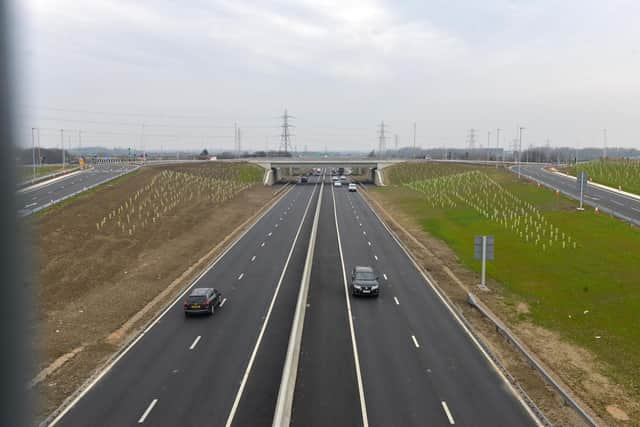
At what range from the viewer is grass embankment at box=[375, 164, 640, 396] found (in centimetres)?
2416

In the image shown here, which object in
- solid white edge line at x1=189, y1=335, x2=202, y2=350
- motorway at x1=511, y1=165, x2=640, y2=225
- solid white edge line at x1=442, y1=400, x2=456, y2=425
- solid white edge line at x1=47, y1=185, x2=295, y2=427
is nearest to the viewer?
solid white edge line at x1=442, y1=400, x2=456, y2=425

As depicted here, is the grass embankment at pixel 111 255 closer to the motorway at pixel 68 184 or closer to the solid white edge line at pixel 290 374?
the motorway at pixel 68 184

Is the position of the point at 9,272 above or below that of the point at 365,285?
above

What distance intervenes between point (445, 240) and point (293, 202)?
118ft

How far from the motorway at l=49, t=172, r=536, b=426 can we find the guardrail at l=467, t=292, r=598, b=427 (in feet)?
5.16

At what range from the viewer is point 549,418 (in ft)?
53.2

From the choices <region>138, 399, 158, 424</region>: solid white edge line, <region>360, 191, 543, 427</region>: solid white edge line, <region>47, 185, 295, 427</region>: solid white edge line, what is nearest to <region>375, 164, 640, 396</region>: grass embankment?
<region>360, 191, 543, 427</region>: solid white edge line

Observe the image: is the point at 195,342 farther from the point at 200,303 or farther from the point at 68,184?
the point at 68,184

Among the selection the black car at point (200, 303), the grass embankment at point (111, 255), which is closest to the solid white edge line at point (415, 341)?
the black car at point (200, 303)

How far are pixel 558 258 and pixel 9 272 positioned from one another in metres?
40.6

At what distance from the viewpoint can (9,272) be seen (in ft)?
6.91

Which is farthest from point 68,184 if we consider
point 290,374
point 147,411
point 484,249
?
point 290,374

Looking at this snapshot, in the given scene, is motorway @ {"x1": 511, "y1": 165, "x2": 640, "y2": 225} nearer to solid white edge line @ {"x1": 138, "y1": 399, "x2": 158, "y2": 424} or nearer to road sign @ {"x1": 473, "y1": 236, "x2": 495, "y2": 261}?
road sign @ {"x1": 473, "y1": 236, "x2": 495, "y2": 261}

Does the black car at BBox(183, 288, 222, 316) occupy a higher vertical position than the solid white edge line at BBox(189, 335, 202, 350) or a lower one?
higher
